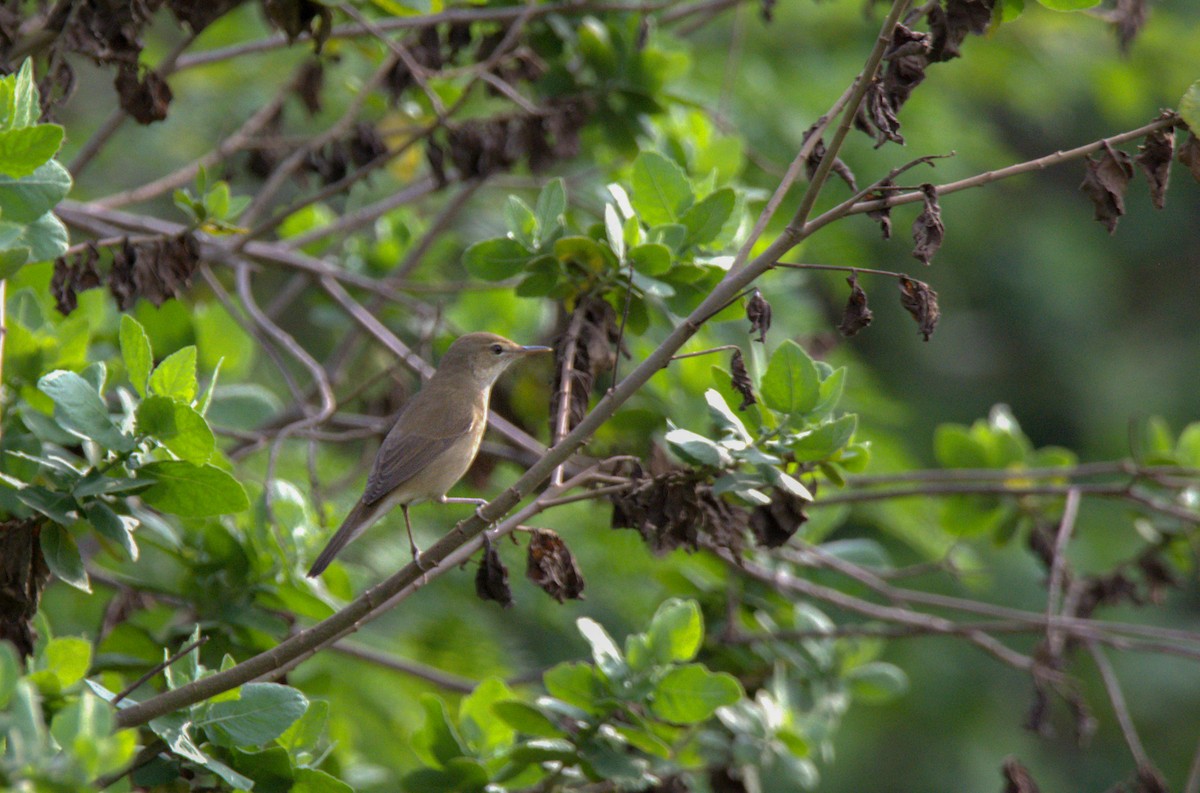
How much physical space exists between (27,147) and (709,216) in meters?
1.58

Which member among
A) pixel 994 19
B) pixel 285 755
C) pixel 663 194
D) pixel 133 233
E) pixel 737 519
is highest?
pixel 994 19

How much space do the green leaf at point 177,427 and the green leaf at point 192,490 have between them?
0.03m

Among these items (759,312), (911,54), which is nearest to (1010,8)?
(911,54)

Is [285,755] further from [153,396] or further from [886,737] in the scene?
[886,737]

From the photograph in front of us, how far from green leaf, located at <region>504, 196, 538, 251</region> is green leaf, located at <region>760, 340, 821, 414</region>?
2.63ft

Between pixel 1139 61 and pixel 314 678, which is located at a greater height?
pixel 1139 61

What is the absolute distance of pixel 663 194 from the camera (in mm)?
3174

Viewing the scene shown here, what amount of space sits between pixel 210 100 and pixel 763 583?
391 centimetres

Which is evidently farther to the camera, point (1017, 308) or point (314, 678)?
point (1017, 308)

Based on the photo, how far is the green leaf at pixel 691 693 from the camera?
3.03 metres

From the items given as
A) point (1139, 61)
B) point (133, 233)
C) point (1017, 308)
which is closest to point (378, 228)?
point (133, 233)

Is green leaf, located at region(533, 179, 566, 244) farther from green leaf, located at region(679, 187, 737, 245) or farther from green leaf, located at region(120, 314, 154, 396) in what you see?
green leaf, located at region(120, 314, 154, 396)

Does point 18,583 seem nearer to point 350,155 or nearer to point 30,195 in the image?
point 30,195

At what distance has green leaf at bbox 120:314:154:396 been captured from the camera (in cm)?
265
